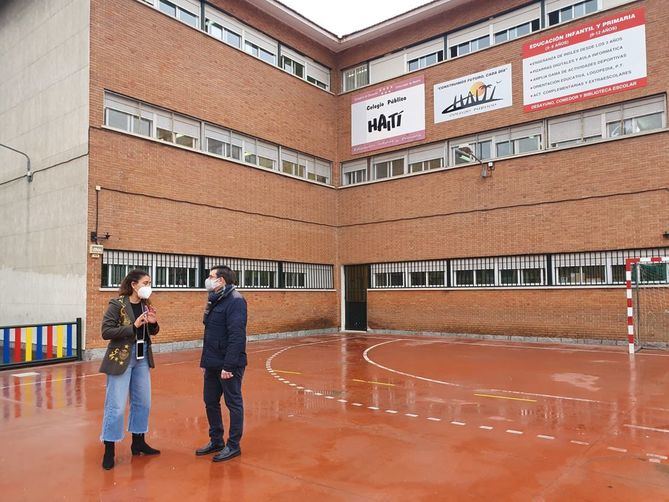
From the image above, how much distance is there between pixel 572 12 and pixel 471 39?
3.38 meters

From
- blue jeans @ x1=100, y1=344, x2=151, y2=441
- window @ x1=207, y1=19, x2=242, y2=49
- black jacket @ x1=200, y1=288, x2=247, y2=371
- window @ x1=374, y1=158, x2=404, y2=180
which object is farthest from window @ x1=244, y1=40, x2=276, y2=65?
blue jeans @ x1=100, y1=344, x2=151, y2=441

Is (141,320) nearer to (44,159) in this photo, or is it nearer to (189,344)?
(189,344)

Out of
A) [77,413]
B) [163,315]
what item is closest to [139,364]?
[77,413]

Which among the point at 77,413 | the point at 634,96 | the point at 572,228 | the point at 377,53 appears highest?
the point at 377,53

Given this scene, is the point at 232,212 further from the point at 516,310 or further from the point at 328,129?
the point at 516,310

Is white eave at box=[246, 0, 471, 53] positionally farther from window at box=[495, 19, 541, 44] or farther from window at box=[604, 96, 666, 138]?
window at box=[604, 96, 666, 138]

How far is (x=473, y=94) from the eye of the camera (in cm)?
1836

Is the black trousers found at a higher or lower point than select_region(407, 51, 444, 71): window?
lower

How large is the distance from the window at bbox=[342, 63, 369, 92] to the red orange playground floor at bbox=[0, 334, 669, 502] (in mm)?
13984

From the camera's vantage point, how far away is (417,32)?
19.9m

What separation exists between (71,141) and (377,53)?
39.9 ft

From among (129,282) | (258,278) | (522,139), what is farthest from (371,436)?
(522,139)

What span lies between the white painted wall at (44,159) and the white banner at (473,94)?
11.6 metres

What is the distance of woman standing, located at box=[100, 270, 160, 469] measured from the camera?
198 inches
